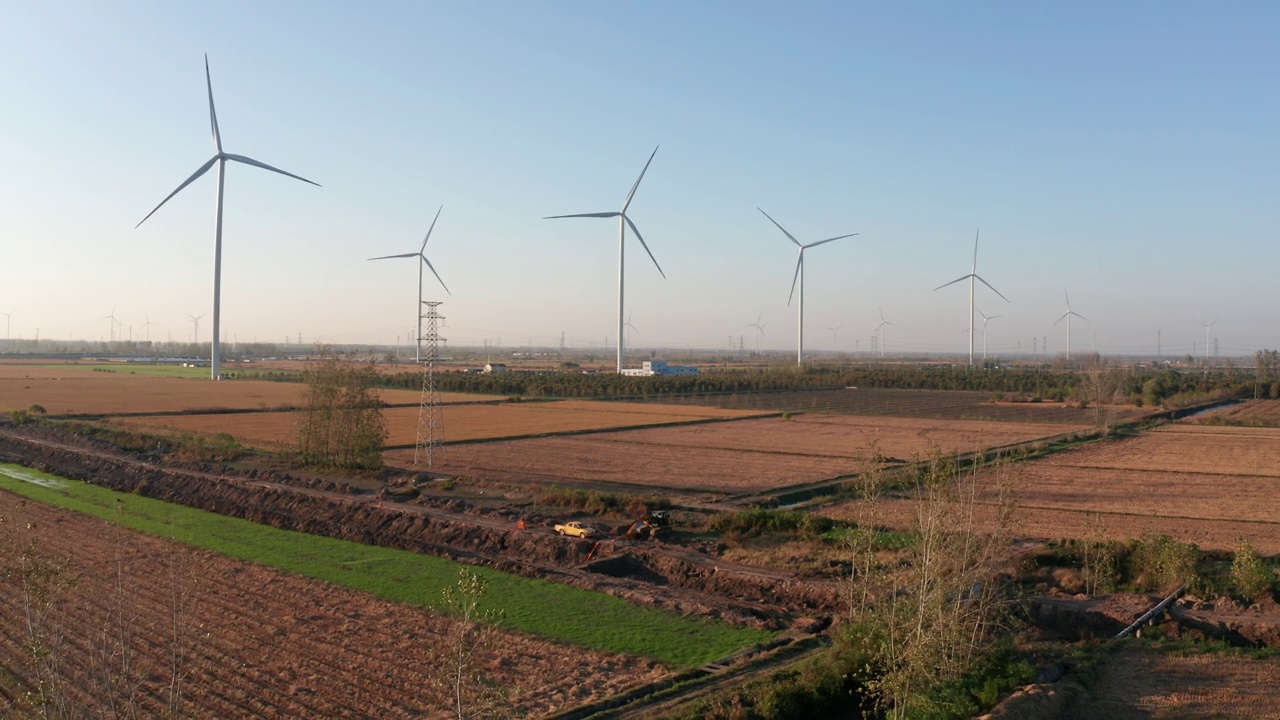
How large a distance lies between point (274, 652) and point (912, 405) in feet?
293

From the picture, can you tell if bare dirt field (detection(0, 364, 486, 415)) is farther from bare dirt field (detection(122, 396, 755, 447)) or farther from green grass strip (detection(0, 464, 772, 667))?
green grass strip (detection(0, 464, 772, 667))

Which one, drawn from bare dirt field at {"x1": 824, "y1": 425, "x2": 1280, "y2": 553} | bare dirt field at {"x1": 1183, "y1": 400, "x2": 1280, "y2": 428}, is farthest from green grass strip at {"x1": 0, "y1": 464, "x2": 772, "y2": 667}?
bare dirt field at {"x1": 1183, "y1": 400, "x2": 1280, "y2": 428}

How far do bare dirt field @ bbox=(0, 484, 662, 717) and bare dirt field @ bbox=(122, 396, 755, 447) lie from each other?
86.1 ft

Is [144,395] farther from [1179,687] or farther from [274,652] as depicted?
[1179,687]

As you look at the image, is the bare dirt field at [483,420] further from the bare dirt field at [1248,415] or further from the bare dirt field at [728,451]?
the bare dirt field at [1248,415]

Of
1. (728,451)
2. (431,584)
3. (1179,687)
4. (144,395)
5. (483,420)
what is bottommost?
(431,584)

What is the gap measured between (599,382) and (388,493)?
84.5 m

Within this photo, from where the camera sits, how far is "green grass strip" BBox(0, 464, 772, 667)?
59.4 feet

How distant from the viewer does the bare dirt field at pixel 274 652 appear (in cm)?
1397

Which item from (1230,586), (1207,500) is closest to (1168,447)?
(1207,500)

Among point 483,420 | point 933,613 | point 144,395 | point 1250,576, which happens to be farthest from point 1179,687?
point 144,395

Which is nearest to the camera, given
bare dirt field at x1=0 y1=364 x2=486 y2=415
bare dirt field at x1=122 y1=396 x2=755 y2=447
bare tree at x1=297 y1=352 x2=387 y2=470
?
bare tree at x1=297 y1=352 x2=387 y2=470

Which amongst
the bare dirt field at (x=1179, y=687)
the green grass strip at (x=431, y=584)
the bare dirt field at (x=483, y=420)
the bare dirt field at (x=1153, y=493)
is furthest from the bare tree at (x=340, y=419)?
the bare dirt field at (x=1179, y=687)

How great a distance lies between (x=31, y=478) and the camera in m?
39.0
